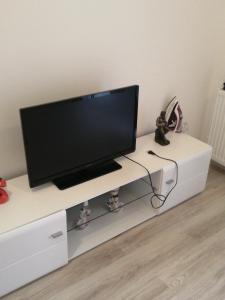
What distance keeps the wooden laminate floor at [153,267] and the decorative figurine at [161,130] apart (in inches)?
21.7

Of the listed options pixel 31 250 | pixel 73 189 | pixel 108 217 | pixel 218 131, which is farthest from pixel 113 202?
pixel 218 131

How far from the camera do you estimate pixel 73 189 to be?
1791 millimetres

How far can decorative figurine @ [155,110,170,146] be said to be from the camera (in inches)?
90.0

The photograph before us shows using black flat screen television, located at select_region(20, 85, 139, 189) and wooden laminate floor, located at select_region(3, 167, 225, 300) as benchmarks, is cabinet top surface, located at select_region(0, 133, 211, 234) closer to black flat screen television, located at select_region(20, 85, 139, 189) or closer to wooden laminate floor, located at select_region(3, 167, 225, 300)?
black flat screen television, located at select_region(20, 85, 139, 189)

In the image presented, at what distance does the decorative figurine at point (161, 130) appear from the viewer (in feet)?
7.50

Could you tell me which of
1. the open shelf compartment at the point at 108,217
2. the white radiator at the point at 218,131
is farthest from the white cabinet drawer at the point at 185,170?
the white radiator at the point at 218,131

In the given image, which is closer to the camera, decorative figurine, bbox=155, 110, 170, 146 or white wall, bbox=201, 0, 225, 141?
decorative figurine, bbox=155, 110, 170, 146

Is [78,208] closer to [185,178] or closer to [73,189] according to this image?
[73,189]

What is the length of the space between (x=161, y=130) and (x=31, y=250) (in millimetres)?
1274

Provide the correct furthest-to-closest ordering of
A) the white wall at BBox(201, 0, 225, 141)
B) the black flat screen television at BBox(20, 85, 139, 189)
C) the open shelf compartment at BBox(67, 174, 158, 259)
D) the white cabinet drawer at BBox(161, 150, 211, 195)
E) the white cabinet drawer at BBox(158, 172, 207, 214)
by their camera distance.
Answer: the white wall at BBox(201, 0, 225, 141) < the white cabinet drawer at BBox(158, 172, 207, 214) < the white cabinet drawer at BBox(161, 150, 211, 195) < the open shelf compartment at BBox(67, 174, 158, 259) < the black flat screen television at BBox(20, 85, 139, 189)

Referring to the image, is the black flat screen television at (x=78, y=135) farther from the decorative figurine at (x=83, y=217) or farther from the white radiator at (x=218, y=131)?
the white radiator at (x=218, y=131)

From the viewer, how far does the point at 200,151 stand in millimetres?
2258

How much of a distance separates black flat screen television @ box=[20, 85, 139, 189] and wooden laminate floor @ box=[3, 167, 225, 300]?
514 millimetres

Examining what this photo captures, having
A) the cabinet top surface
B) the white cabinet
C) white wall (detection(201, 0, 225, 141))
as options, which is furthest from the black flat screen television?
white wall (detection(201, 0, 225, 141))
